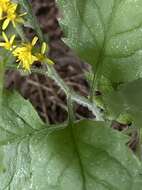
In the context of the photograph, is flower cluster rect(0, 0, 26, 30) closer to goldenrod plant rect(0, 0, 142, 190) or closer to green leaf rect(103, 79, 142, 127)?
goldenrod plant rect(0, 0, 142, 190)

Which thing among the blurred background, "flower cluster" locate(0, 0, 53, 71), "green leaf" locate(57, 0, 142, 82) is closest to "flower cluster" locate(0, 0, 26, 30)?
"flower cluster" locate(0, 0, 53, 71)

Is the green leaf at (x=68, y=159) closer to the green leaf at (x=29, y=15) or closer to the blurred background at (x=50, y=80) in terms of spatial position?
the green leaf at (x=29, y=15)

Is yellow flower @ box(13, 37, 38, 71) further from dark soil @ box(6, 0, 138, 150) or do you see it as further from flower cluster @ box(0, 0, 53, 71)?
dark soil @ box(6, 0, 138, 150)

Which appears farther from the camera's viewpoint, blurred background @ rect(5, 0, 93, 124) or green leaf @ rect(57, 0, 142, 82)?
blurred background @ rect(5, 0, 93, 124)

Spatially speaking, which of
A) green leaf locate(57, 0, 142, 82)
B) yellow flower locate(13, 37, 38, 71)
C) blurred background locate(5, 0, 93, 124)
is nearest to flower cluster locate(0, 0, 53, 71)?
yellow flower locate(13, 37, 38, 71)

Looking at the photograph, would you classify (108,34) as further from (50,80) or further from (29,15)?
(50,80)

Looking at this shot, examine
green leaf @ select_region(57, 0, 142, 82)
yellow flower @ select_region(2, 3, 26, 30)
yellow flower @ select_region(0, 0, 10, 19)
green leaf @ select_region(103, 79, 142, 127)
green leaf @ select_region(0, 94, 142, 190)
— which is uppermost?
yellow flower @ select_region(0, 0, 10, 19)

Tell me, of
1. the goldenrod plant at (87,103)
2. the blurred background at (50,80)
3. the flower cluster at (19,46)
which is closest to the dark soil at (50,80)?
the blurred background at (50,80)

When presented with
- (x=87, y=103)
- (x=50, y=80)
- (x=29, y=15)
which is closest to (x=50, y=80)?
(x=50, y=80)

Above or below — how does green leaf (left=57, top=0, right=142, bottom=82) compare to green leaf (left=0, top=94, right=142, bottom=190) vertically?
above

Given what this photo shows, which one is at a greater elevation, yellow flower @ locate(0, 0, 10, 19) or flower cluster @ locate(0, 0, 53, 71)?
yellow flower @ locate(0, 0, 10, 19)
